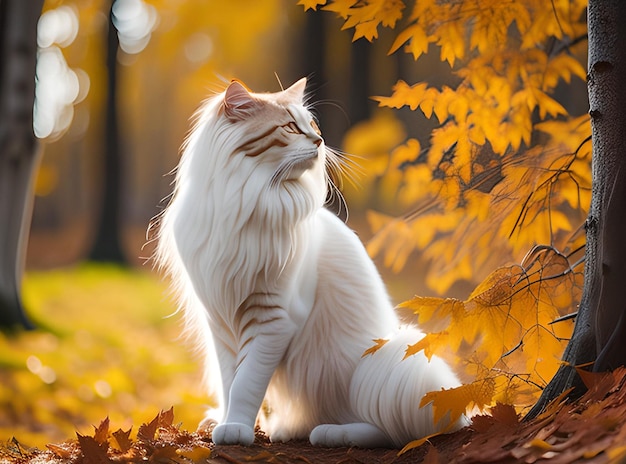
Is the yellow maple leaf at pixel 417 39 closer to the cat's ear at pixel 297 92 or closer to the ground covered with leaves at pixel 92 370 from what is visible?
the cat's ear at pixel 297 92

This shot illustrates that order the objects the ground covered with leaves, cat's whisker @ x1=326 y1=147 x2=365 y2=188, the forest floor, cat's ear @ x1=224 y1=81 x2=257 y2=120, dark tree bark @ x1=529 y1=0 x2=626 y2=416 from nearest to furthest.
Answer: the forest floor → dark tree bark @ x1=529 y1=0 x2=626 y2=416 → cat's ear @ x1=224 y1=81 x2=257 y2=120 → cat's whisker @ x1=326 y1=147 x2=365 y2=188 → the ground covered with leaves

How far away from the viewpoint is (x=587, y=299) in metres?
2.03

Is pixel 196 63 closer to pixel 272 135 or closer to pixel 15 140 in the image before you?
pixel 15 140

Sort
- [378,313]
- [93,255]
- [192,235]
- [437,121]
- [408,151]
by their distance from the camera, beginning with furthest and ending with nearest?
[93,255] < [408,151] < [437,121] < [378,313] < [192,235]

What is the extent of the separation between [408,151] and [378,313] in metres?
0.90

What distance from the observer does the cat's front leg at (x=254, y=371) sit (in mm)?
2207

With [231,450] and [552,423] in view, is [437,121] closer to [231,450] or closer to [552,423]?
[552,423]

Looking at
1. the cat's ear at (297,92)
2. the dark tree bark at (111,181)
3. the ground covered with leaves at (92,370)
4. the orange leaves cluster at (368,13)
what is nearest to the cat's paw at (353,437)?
→ the ground covered with leaves at (92,370)

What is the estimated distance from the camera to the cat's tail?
7.23ft

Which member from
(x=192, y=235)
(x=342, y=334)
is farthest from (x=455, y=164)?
(x=192, y=235)

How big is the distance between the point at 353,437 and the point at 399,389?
0.80 feet

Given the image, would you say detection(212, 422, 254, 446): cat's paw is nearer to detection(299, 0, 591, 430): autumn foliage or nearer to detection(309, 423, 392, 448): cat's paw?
detection(309, 423, 392, 448): cat's paw

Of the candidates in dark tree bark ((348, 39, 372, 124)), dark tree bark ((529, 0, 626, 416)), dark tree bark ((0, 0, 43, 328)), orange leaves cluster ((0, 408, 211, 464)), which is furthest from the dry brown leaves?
dark tree bark ((348, 39, 372, 124))

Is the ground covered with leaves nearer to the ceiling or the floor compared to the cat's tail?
nearer to the ceiling
